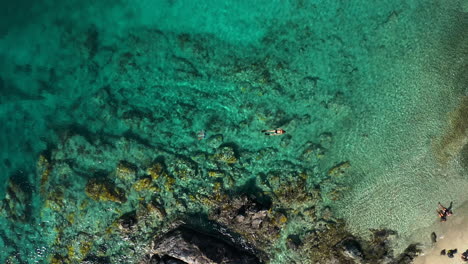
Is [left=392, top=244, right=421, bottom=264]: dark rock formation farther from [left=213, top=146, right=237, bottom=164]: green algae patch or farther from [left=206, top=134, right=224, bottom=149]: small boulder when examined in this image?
[left=206, top=134, right=224, bottom=149]: small boulder

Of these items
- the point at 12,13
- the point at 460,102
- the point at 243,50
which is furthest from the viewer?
the point at 12,13

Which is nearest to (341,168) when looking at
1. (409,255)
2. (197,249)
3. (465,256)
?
(409,255)

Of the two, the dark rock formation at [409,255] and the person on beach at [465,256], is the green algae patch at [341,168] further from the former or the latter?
the person on beach at [465,256]

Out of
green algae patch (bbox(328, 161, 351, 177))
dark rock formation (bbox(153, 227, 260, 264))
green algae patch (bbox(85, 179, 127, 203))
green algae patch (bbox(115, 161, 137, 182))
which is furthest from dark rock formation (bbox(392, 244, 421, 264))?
green algae patch (bbox(85, 179, 127, 203))

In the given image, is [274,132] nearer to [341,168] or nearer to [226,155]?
[226,155]

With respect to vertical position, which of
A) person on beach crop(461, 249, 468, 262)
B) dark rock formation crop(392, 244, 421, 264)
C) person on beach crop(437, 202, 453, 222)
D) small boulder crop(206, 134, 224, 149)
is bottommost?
person on beach crop(461, 249, 468, 262)

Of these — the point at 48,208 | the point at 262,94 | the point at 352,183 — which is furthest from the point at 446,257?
the point at 48,208

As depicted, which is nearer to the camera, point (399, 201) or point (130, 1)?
point (399, 201)

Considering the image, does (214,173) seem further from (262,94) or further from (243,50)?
(243,50)
